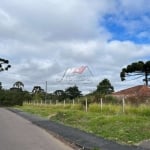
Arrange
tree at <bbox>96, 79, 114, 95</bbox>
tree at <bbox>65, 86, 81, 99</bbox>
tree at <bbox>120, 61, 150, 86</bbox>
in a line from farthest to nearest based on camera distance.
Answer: tree at <bbox>65, 86, 81, 99</bbox>
tree at <bbox>96, 79, 114, 95</bbox>
tree at <bbox>120, 61, 150, 86</bbox>

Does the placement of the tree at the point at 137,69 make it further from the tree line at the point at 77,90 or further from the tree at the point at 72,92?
the tree at the point at 72,92

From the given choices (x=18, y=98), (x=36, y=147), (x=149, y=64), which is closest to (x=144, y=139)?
(x=36, y=147)

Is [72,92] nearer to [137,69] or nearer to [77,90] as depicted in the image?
[77,90]

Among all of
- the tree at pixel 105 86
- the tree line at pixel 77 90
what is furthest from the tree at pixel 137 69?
the tree at pixel 105 86

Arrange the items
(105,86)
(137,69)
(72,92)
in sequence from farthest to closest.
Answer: (72,92)
(105,86)
(137,69)

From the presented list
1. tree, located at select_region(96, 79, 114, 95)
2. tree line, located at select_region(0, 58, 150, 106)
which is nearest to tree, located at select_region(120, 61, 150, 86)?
tree line, located at select_region(0, 58, 150, 106)

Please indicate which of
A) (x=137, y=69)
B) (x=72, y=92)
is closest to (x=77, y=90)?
(x=72, y=92)

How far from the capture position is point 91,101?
45.6 metres

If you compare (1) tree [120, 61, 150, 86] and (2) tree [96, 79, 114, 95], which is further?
(2) tree [96, 79, 114, 95]

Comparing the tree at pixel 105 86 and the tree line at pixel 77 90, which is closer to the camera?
the tree line at pixel 77 90

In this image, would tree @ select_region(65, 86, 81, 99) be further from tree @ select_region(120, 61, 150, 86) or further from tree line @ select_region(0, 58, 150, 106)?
tree @ select_region(120, 61, 150, 86)

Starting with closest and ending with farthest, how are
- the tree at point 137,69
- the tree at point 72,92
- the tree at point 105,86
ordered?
1. the tree at point 137,69
2. the tree at point 105,86
3. the tree at point 72,92

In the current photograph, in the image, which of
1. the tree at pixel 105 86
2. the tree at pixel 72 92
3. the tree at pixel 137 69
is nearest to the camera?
the tree at pixel 137 69

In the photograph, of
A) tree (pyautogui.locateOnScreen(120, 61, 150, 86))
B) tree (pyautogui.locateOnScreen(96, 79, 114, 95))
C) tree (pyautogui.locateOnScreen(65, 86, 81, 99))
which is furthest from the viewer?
tree (pyautogui.locateOnScreen(65, 86, 81, 99))
